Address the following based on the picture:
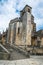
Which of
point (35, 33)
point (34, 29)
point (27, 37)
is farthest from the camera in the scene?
point (34, 29)

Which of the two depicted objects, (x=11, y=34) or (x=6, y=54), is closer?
(x=6, y=54)

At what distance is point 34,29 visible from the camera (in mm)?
49781

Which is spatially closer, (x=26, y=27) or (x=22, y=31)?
(x=26, y=27)

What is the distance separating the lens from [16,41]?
1689 inches

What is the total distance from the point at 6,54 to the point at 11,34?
32.2m

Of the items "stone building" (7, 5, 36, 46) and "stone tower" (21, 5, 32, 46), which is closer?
"stone tower" (21, 5, 32, 46)

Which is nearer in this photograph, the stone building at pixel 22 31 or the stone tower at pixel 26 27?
the stone tower at pixel 26 27

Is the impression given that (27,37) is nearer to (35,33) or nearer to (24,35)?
(24,35)

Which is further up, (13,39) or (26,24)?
(26,24)

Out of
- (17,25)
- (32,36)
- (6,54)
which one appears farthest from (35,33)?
(6,54)

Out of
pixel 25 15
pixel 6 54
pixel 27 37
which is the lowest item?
pixel 6 54

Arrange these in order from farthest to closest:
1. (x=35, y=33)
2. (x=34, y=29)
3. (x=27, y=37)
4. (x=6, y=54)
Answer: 1. (x=34, y=29)
2. (x=35, y=33)
3. (x=27, y=37)
4. (x=6, y=54)

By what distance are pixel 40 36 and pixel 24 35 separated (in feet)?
16.6

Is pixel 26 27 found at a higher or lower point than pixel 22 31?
higher
